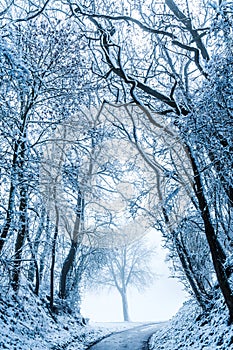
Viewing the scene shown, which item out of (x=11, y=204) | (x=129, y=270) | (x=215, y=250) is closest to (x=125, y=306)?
(x=129, y=270)

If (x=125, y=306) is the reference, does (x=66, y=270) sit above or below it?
above

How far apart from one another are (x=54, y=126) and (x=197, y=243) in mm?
5821

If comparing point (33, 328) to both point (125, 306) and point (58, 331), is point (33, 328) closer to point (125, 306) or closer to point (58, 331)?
point (58, 331)

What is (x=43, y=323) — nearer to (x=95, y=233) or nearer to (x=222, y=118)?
(x=95, y=233)

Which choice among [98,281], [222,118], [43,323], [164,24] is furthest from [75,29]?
[98,281]

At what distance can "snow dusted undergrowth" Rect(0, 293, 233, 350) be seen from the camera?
6316 millimetres

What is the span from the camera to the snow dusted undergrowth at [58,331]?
6.32m

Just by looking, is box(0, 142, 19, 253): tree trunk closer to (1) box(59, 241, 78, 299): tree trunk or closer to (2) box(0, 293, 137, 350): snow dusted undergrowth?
(2) box(0, 293, 137, 350): snow dusted undergrowth

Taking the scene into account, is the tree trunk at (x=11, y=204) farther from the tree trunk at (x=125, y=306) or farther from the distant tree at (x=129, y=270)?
the tree trunk at (x=125, y=306)

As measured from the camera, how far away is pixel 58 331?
10.7 meters

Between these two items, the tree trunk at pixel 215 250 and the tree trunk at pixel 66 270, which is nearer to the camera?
the tree trunk at pixel 215 250

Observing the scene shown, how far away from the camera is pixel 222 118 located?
3.86 meters

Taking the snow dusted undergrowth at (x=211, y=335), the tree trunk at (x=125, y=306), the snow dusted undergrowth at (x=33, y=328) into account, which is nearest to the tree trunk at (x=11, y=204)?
the snow dusted undergrowth at (x=33, y=328)

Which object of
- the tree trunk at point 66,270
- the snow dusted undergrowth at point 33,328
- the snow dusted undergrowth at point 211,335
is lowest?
the snow dusted undergrowth at point 211,335
